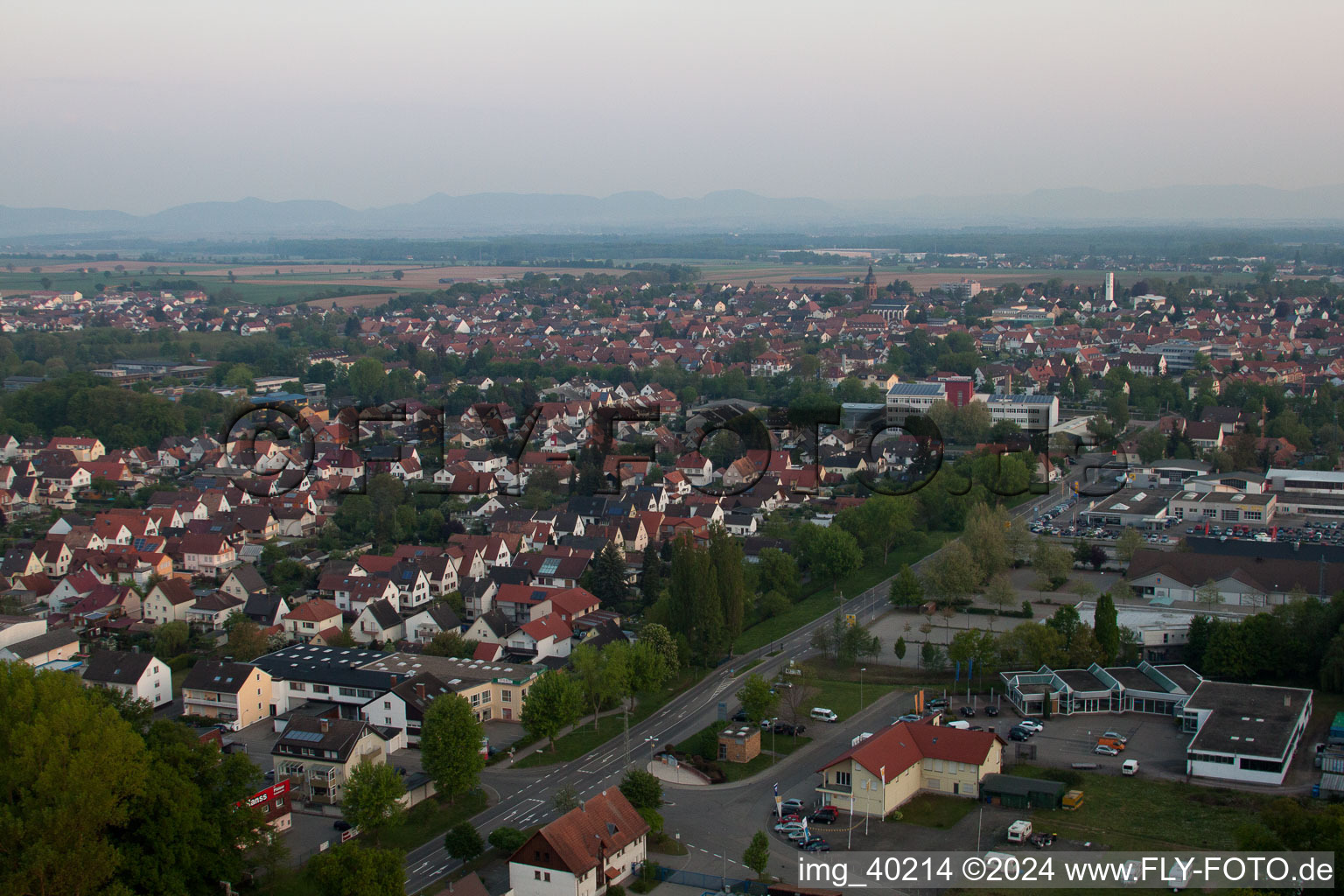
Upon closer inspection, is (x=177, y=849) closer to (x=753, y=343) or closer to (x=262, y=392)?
(x=262, y=392)

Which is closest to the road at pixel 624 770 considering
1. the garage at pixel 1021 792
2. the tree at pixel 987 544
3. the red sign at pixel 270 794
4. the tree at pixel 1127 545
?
the red sign at pixel 270 794

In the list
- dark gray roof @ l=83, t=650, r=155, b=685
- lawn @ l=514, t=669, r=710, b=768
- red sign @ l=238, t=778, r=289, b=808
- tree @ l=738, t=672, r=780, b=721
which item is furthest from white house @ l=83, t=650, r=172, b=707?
tree @ l=738, t=672, r=780, b=721

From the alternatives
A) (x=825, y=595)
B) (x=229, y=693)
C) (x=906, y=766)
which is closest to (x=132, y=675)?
(x=229, y=693)

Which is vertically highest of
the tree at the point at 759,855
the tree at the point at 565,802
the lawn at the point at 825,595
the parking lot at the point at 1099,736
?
the tree at the point at 759,855

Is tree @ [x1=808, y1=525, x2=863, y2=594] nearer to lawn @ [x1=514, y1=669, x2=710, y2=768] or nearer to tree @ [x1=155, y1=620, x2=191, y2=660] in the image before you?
lawn @ [x1=514, y1=669, x2=710, y2=768]

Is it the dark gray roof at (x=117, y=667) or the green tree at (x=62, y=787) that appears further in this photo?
the dark gray roof at (x=117, y=667)

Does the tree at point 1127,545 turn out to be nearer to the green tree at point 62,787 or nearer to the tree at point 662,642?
the tree at point 662,642
